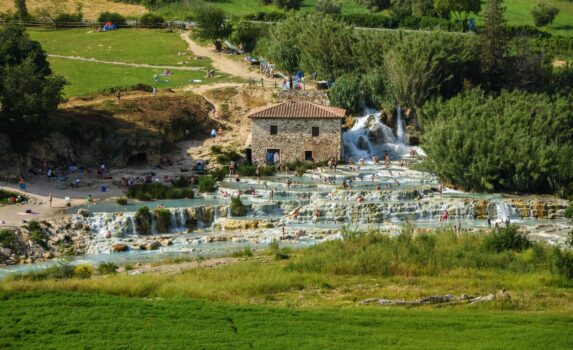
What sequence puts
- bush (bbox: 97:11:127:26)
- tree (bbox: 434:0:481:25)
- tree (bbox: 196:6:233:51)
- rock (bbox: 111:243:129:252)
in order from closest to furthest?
rock (bbox: 111:243:129:252) → tree (bbox: 196:6:233:51) → tree (bbox: 434:0:481:25) → bush (bbox: 97:11:127:26)

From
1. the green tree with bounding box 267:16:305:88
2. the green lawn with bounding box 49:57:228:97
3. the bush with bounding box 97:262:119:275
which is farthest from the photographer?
the green tree with bounding box 267:16:305:88

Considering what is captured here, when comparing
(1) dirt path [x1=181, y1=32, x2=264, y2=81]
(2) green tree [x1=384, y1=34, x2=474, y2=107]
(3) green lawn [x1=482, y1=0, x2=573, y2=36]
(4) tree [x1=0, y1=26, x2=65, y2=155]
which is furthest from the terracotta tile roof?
(3) green lawn [x1=482, y1=0, x2=573, y2=36]

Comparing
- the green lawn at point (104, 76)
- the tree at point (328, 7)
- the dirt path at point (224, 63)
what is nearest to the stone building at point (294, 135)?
the green lawn at point (104, 76)

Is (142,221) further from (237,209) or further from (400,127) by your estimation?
(400,127)

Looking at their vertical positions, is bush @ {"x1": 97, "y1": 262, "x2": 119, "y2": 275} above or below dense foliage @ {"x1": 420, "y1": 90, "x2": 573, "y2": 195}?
below

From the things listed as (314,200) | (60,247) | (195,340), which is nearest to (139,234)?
(60,247)

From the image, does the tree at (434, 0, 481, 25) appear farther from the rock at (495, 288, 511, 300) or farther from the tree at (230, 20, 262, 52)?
the rock at (495, 288, 511, 300)

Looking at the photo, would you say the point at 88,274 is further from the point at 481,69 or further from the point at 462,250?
the point at 481,69

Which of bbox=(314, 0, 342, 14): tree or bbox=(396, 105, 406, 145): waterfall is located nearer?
bbox=(396, 105, 406, 145): waterfall
